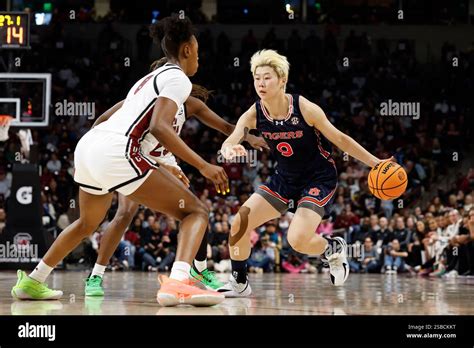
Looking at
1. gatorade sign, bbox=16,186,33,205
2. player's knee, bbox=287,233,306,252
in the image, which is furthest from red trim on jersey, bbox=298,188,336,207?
gatorade sign, bbox=16,186,33,205

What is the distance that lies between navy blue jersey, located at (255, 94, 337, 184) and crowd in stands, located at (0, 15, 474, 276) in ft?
19.0

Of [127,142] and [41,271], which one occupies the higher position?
[127,142]

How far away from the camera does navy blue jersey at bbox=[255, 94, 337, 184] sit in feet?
21.2

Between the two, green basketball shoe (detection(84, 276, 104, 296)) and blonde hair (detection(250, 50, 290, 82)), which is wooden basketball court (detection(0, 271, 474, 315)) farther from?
blonde hair (detection(250, 50, 290, 82))

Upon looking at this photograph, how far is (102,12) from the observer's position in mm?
21156

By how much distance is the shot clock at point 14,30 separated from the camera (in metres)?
11.3

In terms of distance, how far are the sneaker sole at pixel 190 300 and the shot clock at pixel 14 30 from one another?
7301 millimetres

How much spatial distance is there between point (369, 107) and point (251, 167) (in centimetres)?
388

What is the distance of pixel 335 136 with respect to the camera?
6270mm

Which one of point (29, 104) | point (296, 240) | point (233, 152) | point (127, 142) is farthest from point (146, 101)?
point (29, 104)

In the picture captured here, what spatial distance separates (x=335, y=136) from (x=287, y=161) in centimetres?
55

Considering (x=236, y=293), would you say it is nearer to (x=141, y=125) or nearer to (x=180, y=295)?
(x=180, y=295)

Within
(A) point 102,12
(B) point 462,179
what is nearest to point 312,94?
(B) point 462,179

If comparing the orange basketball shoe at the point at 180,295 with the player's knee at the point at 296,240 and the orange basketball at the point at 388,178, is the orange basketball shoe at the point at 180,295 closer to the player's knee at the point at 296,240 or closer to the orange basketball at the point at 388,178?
the player's knee at the point at 296,240
